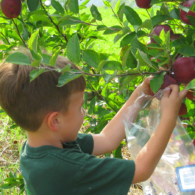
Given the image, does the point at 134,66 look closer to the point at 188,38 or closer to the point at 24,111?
the point at 188,38

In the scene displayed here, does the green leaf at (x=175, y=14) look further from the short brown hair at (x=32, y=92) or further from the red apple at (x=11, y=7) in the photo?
the red apple at (x=11, y=7)

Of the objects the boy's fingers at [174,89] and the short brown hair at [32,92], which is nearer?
the boy's fingers at [174,89]

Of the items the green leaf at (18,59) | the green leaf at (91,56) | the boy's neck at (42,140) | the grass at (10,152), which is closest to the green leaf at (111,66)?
the green leaf at (91,56)

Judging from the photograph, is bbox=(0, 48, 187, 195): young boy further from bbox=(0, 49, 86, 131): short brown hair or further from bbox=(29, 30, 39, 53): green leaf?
bbox=(29, 30, 39, 53): green leaf

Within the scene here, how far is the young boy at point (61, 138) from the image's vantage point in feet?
2.99

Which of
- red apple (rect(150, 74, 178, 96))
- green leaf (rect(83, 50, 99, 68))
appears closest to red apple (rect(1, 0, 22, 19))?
green leaf (rect(83, 50, 99, 68))

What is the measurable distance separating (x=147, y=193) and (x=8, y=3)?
93 cm

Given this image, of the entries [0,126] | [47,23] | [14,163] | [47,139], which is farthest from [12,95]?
[0,126]

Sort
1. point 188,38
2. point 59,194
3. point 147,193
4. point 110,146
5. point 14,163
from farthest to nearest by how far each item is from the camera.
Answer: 1. point 14,163
2. point 110,146
3. point 147,193
4. point 59,194
5. point 188,38

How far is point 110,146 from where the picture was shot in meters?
1.27

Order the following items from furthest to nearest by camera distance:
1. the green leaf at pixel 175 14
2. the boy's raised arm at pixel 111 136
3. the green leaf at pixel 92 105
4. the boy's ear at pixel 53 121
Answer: the green leaf at pixel 92 105, the boy's raised arm at pixel 111 136, the boy's ear at pixel 53 121, the green leaf at pixel 175 14

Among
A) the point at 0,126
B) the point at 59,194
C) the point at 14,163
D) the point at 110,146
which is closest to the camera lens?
the point at 59,194

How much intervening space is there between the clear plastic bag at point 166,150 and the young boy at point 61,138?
80 millimetres

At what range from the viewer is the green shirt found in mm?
923
